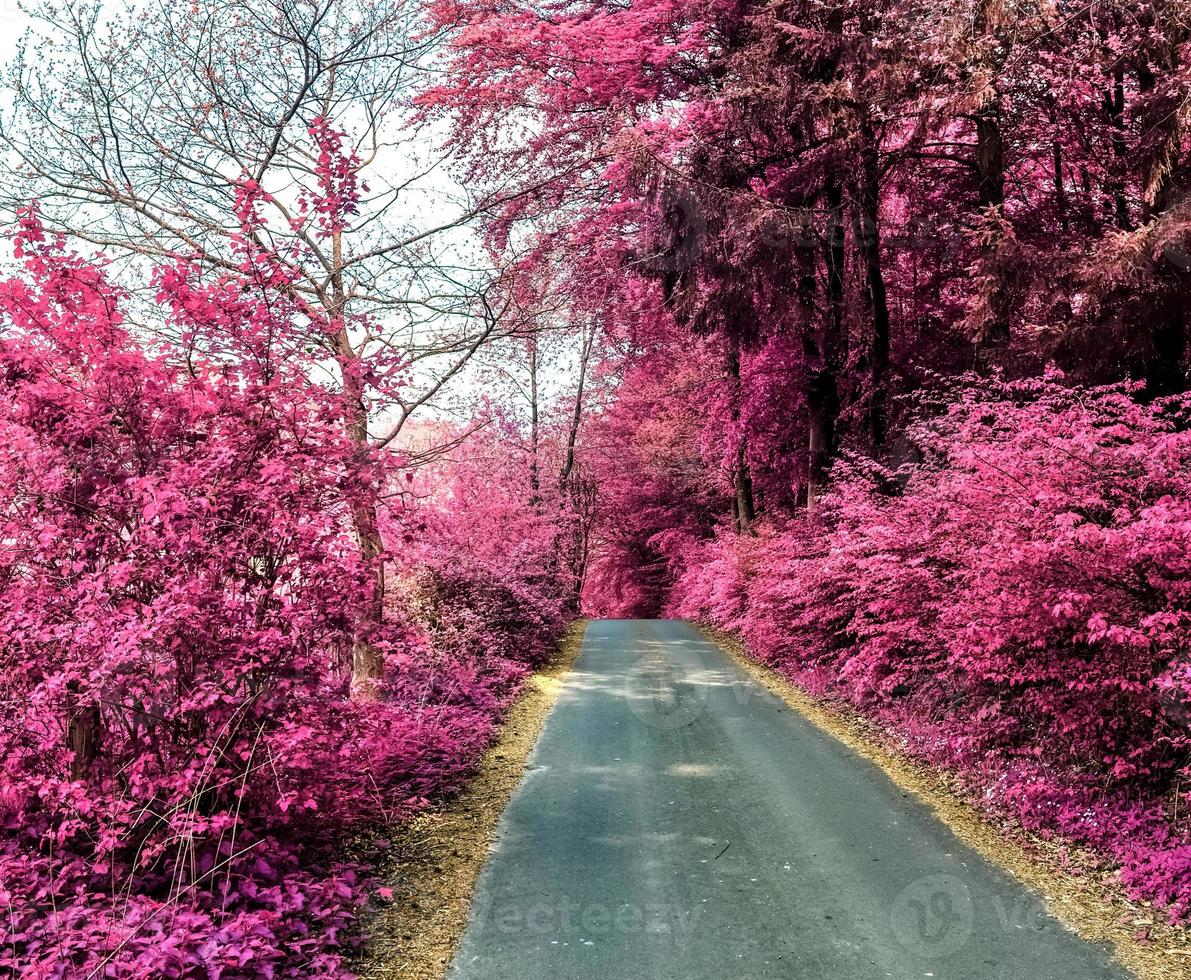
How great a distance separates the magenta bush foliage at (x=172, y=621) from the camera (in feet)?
14.9

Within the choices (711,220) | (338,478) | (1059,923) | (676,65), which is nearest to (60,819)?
(338,478)

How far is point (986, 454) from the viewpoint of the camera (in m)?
7.51

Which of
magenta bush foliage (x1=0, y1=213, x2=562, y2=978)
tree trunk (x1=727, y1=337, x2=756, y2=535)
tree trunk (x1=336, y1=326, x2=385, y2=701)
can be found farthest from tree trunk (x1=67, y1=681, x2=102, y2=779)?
tree trunk (x1=727, y1=337, x2=756, y2=535)

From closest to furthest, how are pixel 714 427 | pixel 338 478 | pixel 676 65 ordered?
pixel 338 478 < pixel 676 65 < pixel 714 427

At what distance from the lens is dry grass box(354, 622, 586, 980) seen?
483 cm

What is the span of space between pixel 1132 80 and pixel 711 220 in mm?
6034

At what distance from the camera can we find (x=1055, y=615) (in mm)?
6086

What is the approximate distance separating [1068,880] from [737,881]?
2.23 metres

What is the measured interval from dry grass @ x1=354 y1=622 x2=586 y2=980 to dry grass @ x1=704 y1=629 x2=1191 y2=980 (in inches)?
147

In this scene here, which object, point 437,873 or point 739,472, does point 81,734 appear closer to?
point 437,873

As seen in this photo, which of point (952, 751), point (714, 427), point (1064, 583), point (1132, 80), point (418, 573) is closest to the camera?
point (1064, 583)

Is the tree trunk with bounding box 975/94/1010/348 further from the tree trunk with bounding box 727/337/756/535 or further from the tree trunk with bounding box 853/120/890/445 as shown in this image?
the tree trunk with bounding box 727/337/756/535

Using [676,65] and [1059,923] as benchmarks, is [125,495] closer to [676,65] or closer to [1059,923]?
[1059,923]

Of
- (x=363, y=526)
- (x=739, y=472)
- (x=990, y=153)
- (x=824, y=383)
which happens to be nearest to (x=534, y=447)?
(x=739, y=472)
